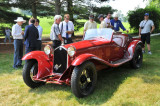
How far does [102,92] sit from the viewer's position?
12.3 feet

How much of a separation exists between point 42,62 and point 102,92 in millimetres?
1733

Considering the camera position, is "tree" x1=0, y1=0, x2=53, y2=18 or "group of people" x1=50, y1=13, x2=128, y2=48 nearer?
"group of people" x1=50, y1=13, x2=128, y2=48

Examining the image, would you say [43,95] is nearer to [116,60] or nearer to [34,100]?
[34,100]

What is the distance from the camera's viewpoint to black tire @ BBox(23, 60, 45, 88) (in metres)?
4.02

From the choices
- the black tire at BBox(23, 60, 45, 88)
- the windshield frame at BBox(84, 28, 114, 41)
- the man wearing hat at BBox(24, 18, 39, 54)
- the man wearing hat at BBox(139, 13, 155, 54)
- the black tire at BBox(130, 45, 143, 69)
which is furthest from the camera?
the man wearing hat at BBox(139, 13, 155, 54)

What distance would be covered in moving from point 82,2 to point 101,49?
33.0ft

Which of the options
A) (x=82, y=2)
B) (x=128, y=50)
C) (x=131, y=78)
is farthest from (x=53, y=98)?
(x=82, y=2)

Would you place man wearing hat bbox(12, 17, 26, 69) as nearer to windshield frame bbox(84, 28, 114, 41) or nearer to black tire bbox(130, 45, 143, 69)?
windshield frame bbox(84, 28, 114, 41)

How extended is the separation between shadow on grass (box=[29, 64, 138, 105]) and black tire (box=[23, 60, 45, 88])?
0.16 meters

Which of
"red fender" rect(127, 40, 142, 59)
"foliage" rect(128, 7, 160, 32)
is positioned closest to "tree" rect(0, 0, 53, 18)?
"red fender" rect(127, 40, 142, 59)

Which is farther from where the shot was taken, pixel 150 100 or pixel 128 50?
pixel 128 50

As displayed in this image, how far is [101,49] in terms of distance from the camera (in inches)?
182

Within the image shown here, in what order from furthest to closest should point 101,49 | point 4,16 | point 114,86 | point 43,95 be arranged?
point 4,16, point 101,49, point 114,86, point 43,95

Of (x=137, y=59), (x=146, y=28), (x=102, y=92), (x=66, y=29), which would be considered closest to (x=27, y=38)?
(x=66, y=29)
